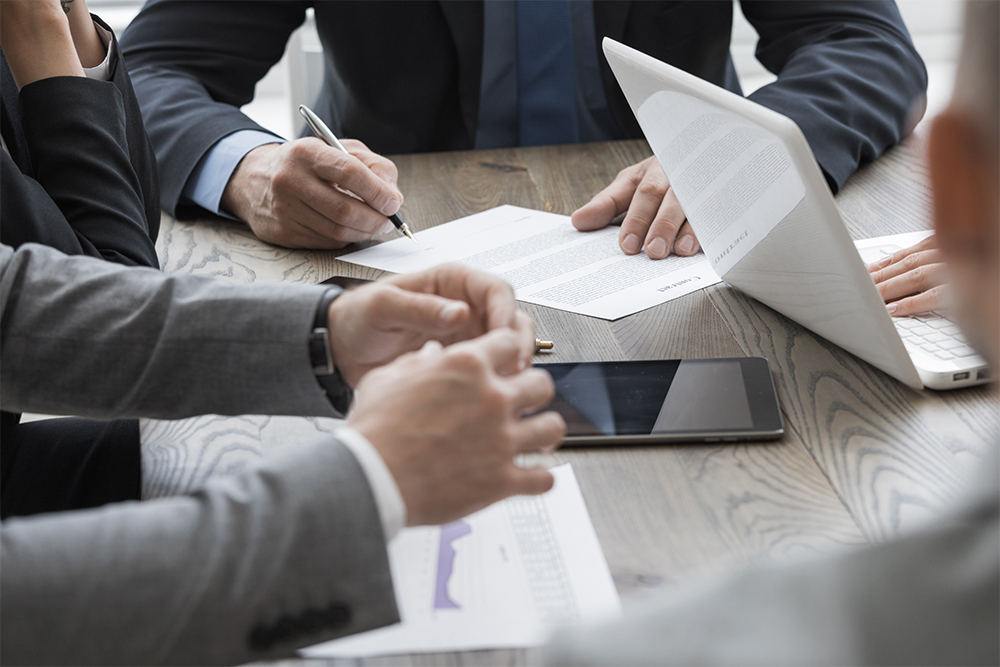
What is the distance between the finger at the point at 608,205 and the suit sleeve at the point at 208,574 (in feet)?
2.25

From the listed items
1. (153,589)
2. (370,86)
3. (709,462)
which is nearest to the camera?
(153,589)

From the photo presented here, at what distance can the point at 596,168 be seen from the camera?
4.44 ft

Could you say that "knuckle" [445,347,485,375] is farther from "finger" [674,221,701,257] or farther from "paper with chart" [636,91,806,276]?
"finger" [674,221,701,257]

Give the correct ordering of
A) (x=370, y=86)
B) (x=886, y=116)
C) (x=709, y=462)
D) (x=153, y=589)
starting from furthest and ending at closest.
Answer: (x=370, y=86) → (x=886, y=116) → (x=709, y=462) → (x=153, y=589)

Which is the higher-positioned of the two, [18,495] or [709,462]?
[709,462]

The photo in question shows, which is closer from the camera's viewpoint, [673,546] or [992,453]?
[992,453]

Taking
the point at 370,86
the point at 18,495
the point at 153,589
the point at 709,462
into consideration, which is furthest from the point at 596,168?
the point at 153,589

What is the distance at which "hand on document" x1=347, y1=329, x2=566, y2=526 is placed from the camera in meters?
0.49

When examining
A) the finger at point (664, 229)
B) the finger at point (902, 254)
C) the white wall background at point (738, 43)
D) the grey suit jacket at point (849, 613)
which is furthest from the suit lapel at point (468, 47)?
the white wall background at point (738, 43)

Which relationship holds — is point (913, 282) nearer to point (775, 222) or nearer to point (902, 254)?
point (902, 254)

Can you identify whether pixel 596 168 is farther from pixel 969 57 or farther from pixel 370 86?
pixel 969 57

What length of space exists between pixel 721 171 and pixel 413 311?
363 mm

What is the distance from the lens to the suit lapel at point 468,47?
158 centimetres

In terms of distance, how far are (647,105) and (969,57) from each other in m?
0.52
